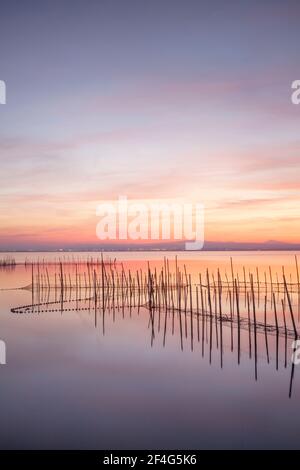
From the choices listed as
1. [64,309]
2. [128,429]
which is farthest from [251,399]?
[64,309]

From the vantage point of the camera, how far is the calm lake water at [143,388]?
471 cm

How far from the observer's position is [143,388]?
6.11m

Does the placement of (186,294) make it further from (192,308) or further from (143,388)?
(143,388)

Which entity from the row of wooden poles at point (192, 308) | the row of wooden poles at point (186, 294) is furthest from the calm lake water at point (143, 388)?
the row of wooden poles at point (186, 294)

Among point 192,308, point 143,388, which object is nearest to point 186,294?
point 192,308

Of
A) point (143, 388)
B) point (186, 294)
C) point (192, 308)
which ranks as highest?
point (186, 294)

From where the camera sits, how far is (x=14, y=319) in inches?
397

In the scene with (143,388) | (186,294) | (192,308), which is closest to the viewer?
(143,388)

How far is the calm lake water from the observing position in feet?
15.4

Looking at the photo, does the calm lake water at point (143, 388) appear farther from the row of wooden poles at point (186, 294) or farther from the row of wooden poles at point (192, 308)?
the row of wooden poles at point (186, 294)

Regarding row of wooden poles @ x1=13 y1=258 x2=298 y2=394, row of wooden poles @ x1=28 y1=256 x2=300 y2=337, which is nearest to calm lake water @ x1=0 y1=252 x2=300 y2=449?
row of wooden poles @ x1=13 y1=258 x2=298 y2=394

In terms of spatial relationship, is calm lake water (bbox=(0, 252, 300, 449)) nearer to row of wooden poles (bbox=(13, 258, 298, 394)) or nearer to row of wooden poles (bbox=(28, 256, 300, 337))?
row of wooden poles (bbox=(13, 258, 298, 394))
